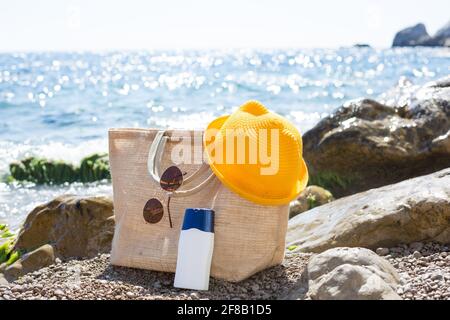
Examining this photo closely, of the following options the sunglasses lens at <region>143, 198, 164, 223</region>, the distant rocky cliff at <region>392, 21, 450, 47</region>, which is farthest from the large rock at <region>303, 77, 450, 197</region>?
the distant rocky cliff at <region>392, 21, 450, 47</region>

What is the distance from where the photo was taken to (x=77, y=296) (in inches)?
134

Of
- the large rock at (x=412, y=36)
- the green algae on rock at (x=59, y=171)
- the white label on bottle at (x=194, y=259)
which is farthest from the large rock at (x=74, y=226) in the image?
the large rock at (x=412, y=36)

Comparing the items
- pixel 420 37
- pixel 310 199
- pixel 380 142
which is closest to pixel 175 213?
pixel 310 199

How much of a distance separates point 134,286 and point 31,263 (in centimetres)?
169

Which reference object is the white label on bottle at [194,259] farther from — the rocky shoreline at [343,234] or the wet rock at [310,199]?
the wet rock at [310,199]

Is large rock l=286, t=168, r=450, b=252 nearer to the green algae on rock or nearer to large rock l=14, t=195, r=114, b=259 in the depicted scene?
large rock l=14, t=195, r=114, b=259

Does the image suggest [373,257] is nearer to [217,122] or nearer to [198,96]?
[217,122]

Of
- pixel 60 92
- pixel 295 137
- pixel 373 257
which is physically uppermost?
pixel 295 137

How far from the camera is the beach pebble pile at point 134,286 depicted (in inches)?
135

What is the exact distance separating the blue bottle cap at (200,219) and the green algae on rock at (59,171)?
25.4 feet

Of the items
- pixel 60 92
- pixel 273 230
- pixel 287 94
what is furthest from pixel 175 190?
pixel 60 92

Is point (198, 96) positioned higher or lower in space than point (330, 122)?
lower

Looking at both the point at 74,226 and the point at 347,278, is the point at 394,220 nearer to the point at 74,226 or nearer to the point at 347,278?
the point at 347,278
